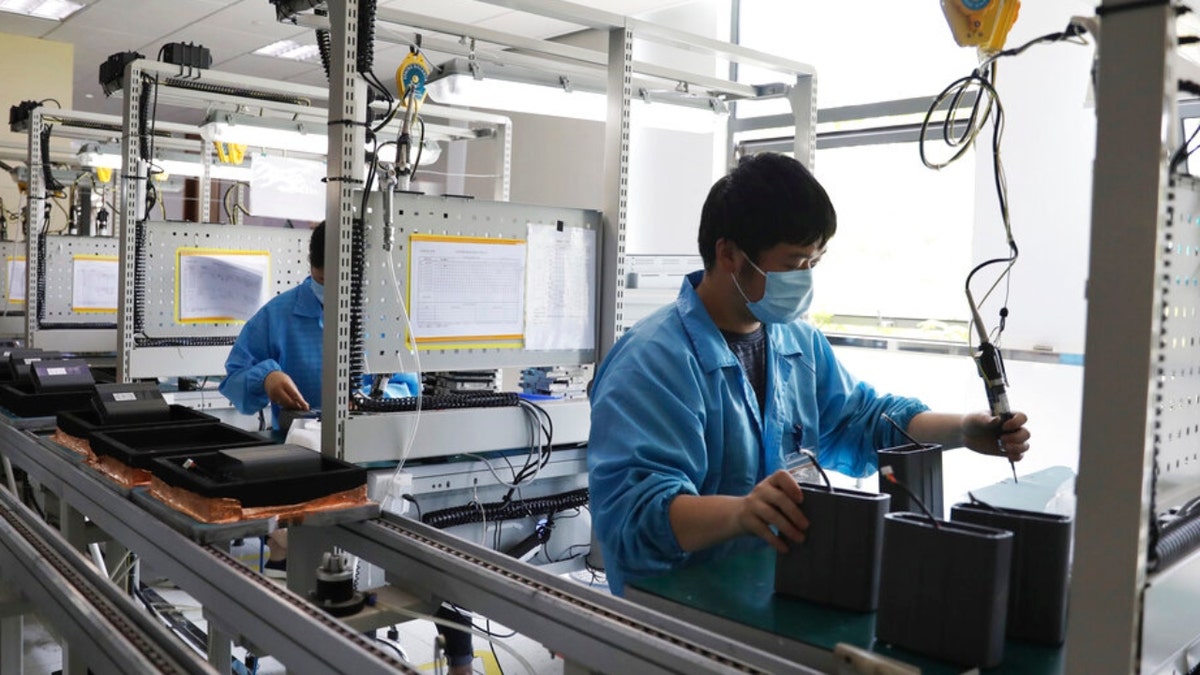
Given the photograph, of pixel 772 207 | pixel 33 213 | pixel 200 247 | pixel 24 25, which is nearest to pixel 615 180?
pixel 772 207

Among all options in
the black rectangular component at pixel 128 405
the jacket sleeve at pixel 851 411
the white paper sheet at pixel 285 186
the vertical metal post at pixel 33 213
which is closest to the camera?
the jacket sleeve at pixel 851 411

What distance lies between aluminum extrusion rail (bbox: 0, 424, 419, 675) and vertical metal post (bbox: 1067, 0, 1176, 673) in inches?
24.2

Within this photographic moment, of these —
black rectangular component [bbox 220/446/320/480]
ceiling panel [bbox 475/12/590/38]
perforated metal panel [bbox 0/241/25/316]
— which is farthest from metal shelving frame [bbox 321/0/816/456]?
perforated metal panel [bbox 0/241/25/316]

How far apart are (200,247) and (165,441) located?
207 cm

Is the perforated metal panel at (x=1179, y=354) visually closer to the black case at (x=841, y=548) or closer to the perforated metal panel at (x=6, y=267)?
the black case at (x=841, y=548)

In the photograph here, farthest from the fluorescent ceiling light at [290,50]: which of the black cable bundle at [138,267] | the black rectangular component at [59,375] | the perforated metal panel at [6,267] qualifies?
the black rectangular component at [59,375]

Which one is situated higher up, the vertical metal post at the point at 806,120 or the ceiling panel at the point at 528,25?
the ceiling panel at the point at 528,25

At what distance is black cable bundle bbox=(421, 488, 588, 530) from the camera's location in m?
2.31

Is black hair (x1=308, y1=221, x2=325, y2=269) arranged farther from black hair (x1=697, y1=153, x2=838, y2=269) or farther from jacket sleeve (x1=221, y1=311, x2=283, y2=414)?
black hair (x1=697, y1=153, x2=838, y2=269)

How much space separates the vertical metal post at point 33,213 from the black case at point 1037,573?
15.2 ft

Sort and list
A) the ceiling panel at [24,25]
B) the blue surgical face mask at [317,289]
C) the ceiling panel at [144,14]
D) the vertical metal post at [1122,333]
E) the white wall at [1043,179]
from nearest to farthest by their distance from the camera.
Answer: the vertical metal post at [1122,333]
the blue surgical face mask at [317,289]
the white wall at [1043,179]
the ceiling panel at [144,14]
the ceiling panel at [24,25]

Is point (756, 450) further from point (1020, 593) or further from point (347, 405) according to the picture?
point (347, 405)

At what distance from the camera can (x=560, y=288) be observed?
244 centimetres

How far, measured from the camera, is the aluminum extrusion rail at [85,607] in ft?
3.43
